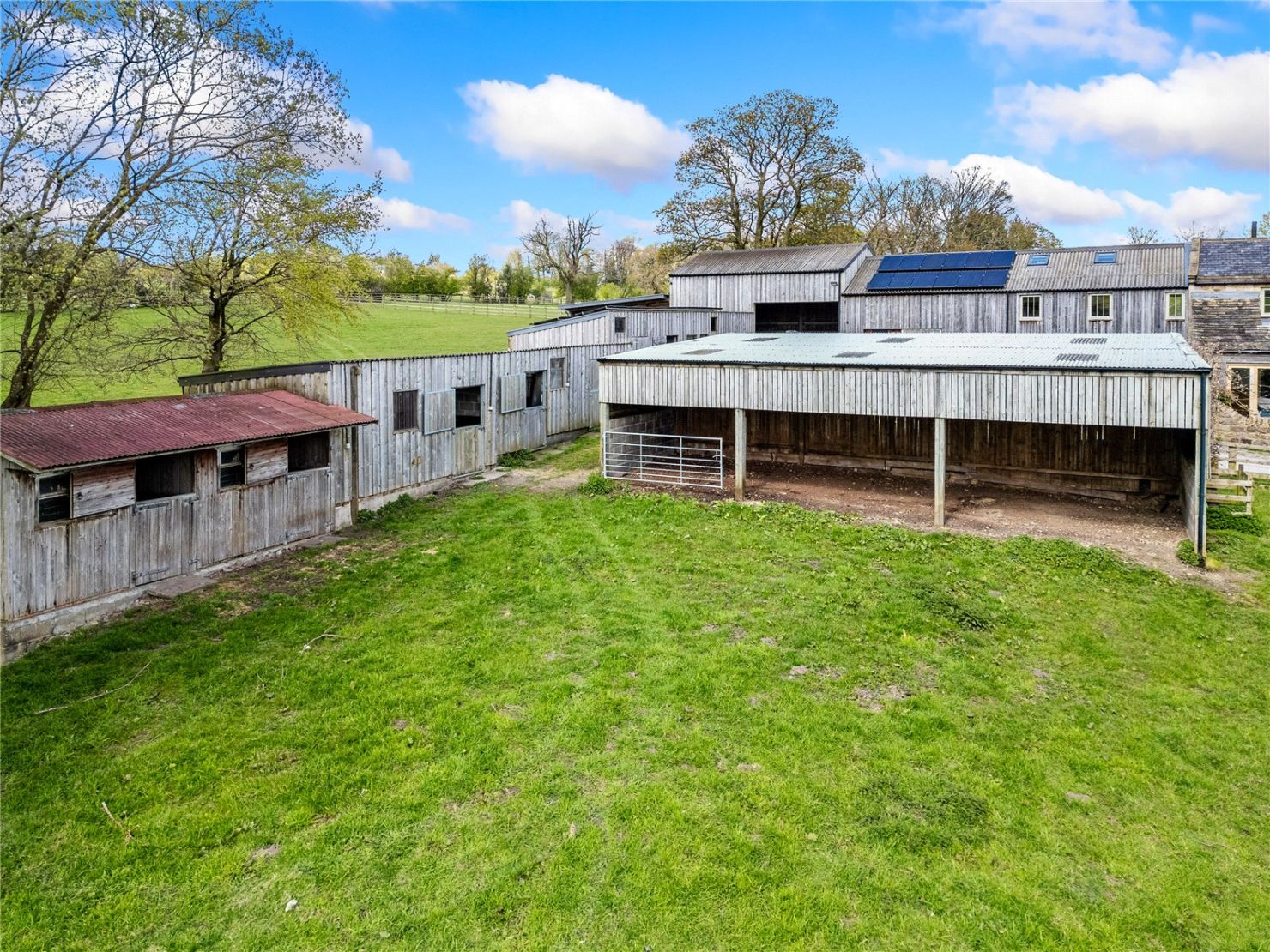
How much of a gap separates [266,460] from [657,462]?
9.94 metres

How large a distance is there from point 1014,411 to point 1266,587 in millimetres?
4551

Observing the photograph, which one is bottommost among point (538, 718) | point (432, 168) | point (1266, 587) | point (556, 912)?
point (556, 912)

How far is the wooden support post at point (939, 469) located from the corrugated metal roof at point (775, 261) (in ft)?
61.5

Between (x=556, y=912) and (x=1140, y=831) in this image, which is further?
(x=1140, y=831)

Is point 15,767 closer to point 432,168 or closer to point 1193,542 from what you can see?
point 1193,542

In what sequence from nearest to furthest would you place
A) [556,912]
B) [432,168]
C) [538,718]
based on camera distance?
[556,912]
[538,718]
[432,168]

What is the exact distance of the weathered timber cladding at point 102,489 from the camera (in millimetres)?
9422

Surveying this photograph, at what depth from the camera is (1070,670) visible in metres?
8.78

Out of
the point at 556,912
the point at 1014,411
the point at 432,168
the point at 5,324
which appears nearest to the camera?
the point at 556,912

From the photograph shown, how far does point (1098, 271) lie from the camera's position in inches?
1096

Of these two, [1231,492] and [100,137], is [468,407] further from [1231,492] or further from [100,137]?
[1231,492]

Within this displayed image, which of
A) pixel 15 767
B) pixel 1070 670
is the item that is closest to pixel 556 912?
pixel 15 767

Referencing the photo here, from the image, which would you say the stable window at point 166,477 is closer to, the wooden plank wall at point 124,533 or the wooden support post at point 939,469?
the wooden plank wall at point 124,533

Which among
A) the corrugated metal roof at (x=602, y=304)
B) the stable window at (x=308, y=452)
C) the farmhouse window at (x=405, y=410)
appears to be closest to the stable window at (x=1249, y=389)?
the corrugated metal roof at (x=602, y=304)
